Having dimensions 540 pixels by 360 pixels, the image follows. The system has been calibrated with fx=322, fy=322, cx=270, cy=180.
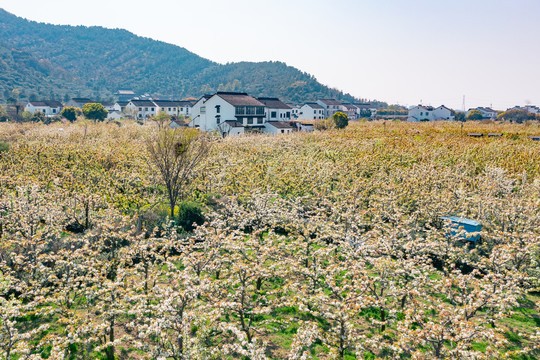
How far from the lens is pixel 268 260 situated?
13.6 meters

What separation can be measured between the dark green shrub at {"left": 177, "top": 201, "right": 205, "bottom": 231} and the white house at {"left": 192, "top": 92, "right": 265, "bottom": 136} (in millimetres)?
45782

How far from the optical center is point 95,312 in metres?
10.3

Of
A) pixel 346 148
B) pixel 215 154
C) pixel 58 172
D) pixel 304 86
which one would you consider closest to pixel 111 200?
pixel 58 172

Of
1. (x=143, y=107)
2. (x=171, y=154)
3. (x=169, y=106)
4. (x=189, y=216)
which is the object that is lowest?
(x=189, y=216)

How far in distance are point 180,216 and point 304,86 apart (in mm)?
177253

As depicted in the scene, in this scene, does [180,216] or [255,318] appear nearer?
[255,318]

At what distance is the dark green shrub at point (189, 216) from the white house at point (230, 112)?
150 feet

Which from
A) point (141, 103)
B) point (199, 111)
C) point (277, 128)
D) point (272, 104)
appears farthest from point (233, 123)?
point (141, 103)

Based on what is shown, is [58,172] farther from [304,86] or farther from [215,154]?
[304,86]

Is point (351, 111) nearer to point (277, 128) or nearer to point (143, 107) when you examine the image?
point (277, 128)

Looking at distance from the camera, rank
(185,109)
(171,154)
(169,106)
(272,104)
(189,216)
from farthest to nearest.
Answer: (169,106), (185,109), (272,104), (171,154), (189,216)

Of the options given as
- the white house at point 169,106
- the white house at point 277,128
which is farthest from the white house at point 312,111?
the white house at point 277,128

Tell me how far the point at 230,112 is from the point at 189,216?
49778 millimetres

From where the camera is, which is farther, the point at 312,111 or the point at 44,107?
the point at 312,111
